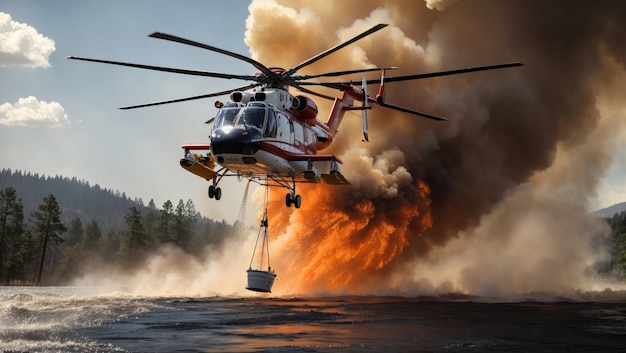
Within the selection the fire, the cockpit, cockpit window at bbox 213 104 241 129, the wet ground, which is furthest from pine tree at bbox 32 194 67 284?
the cockpit

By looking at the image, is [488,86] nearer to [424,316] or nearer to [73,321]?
[424,316]

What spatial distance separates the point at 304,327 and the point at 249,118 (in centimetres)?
963

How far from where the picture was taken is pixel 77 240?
15312 centimetres

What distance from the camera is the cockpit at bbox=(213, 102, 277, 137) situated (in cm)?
2922

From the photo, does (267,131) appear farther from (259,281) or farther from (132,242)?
(132,242)

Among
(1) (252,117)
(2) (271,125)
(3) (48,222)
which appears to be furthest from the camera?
(3) (48,222)

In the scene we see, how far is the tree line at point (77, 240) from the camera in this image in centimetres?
10306

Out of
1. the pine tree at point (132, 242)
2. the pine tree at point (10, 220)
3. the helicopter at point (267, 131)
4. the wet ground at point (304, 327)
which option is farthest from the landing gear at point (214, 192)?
the pine tree at point (132, 242)

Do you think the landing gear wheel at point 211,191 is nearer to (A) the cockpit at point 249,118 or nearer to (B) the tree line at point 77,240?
(A) the cockpit at point 249,118

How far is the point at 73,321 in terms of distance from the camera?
3234cm

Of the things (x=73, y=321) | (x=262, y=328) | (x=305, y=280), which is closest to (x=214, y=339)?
(x=262, y=328)

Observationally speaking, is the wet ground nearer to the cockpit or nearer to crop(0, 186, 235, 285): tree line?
the cockpit

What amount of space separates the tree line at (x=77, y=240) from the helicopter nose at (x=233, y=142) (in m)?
77.1

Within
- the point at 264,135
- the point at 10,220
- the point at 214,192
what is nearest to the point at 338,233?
the point at 214,192
